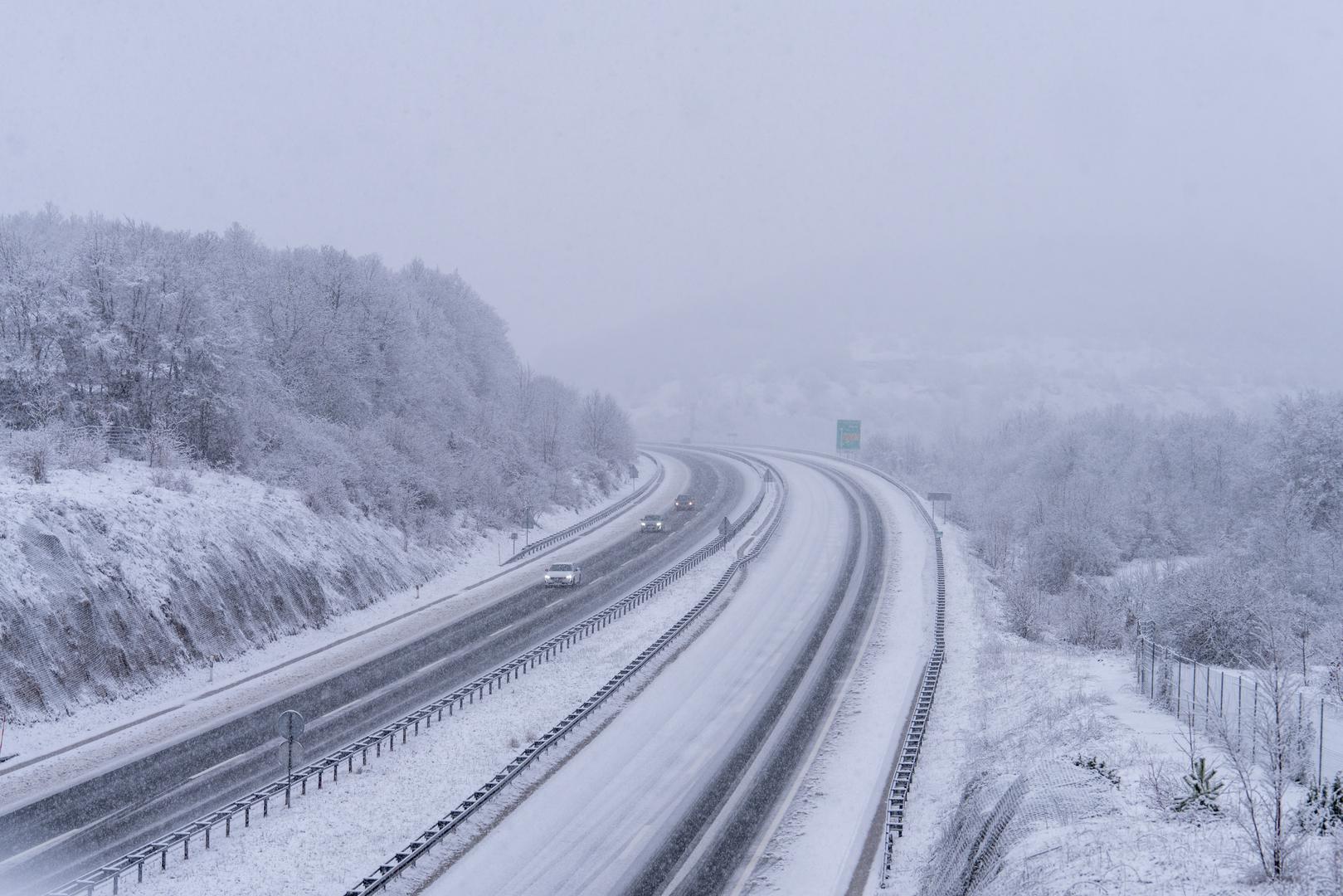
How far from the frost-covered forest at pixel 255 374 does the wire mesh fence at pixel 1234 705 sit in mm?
31419

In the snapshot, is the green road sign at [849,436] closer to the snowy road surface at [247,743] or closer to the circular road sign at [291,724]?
the snowy road surface at [247,743]

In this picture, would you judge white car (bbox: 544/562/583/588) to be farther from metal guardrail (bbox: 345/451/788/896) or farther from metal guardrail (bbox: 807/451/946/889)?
metal guardrail (bbox: 807/451/946/889)

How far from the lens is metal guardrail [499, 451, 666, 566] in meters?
49.2

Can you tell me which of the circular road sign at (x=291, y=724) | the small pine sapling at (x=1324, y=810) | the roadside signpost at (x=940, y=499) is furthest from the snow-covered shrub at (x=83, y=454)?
the roadside signpost at (x=940, y=499)

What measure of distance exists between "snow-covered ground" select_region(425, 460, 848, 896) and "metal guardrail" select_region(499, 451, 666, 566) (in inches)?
555

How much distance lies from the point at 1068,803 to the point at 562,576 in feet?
98.3

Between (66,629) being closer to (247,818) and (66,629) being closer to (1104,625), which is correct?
(247,818)

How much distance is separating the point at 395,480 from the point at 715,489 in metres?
40.4

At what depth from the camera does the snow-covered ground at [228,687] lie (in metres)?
20.5

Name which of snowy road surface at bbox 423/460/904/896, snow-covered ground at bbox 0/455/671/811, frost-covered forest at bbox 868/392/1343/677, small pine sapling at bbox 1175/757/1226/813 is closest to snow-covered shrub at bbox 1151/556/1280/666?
frost-covered forest at bbox 868/392/1343/677

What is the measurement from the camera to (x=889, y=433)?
618 ft

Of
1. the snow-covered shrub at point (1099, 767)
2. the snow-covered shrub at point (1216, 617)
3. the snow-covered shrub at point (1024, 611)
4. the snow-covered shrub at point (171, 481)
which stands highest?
the snow-covered shrub at point (171, 481)

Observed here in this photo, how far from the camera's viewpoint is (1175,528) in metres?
66.2

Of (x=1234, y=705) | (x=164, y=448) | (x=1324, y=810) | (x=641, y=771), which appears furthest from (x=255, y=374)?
(x=1324, y=810)
